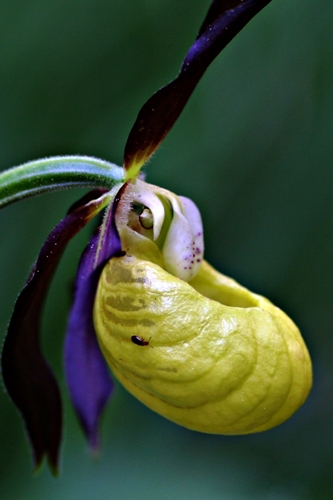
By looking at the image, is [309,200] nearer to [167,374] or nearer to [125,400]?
[125,400]

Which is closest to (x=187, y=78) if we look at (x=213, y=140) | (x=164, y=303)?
(x=164, y=303)

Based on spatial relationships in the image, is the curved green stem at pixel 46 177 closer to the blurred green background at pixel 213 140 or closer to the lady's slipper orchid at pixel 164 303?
the lady's slipper orchid at pixel 164 303

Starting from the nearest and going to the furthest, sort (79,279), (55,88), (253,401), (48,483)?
(253,401) < (79,279) < (48,483) < (55,88)

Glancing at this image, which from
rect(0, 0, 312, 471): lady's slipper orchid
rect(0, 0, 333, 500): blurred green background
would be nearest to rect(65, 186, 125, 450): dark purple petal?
rect(0, 0, 312, 471): lady's slipper orchid

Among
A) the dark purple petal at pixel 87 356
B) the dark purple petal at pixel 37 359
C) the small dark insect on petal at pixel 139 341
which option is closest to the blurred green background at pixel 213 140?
the dark purple petal at pixel 87 356

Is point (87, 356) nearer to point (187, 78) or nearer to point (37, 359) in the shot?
→ point (37, 359)

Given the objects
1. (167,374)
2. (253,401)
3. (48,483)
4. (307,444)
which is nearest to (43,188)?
(167,374)

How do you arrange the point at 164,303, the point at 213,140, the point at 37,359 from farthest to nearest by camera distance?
the point at 213,140, the point at 37,359, the point at 164,303
